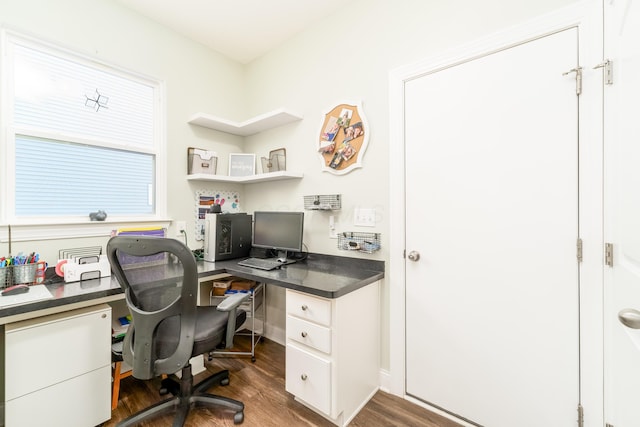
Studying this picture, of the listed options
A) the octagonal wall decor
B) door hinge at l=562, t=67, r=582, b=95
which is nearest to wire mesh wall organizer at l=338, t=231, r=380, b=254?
the octagonal wall decor

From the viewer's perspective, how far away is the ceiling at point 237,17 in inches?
81.1

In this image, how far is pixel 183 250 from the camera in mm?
1229

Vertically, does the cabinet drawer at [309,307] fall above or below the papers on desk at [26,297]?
below

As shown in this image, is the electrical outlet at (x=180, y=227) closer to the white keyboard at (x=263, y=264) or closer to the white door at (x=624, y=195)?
the white keyboard at (x=263, y=264)

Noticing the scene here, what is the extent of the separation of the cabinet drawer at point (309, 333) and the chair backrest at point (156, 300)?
0.56m

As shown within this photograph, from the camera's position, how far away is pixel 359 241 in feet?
6.22

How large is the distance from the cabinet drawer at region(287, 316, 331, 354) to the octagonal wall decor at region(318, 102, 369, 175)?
3.70 ft

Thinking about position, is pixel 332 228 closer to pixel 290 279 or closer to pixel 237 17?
pixel 290 279

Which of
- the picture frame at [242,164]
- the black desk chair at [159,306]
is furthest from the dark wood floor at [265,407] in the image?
the picture frame at [242,164]

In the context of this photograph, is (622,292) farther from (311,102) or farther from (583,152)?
(311,102)

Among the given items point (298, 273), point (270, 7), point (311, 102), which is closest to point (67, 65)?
point (270, 7)

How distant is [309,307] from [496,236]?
3.65 feet

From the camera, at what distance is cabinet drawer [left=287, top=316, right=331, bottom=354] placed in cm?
146

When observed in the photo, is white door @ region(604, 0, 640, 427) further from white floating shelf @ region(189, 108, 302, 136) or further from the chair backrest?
white floating shelf @ region(189, 108, 302, 136)
